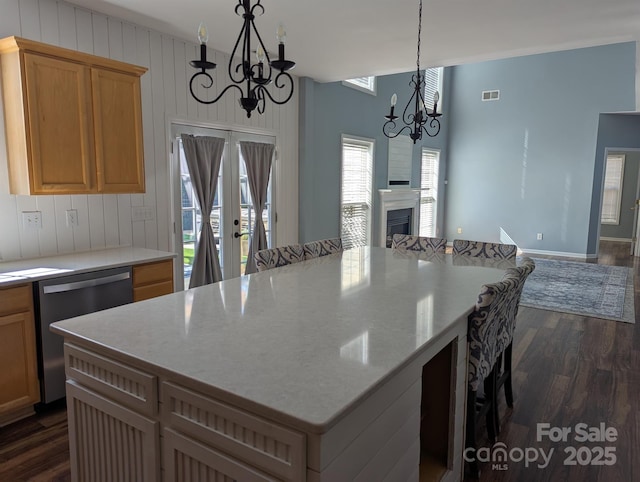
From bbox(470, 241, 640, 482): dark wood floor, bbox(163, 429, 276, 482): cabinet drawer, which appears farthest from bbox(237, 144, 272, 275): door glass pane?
bbox(163, 429, 276, 482): cabinet drawer

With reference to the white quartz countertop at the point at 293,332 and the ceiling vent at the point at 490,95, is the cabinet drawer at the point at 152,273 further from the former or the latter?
the ceiling vent at the point at 490,95

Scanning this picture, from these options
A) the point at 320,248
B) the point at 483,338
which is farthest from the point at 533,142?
the point at 483,338

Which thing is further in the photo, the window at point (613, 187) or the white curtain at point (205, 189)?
the window at point (613, 187)

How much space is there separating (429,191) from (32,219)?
786 centimetres

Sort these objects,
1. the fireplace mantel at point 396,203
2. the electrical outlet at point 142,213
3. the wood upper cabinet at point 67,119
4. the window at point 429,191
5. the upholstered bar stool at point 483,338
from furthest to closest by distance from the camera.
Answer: the window at point 429,191, the fireplace mantel at point 396,203, the electrical outlet at point 142,213, the wood upper cabinet at point 67,119, the upholstered bar stool at point 483,338

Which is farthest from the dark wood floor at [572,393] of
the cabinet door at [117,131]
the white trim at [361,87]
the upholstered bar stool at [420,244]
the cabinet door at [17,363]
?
the white trim at [361,87]

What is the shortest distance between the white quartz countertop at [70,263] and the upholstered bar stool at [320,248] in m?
1.01

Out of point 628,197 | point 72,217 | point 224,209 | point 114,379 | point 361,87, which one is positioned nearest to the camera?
point 114,379

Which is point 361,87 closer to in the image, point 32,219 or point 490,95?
point 490,95

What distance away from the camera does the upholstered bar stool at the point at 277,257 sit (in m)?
3.00

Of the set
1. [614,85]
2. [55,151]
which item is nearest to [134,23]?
[55,151]

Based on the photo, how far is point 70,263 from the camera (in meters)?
3.04

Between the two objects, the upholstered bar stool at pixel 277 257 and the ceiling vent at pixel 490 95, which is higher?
the ceiling vent at pixel 490 95

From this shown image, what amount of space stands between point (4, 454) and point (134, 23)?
3151 millimetres
